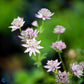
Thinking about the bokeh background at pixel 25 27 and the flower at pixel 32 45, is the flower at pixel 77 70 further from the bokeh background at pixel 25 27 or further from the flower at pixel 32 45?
the bokeh background at pixel 25 27

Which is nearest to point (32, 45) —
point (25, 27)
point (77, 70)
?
point (77, 70)

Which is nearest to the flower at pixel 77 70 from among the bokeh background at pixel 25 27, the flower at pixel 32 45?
the flower at pixel 32 45

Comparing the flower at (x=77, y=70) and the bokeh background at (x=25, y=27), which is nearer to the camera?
the flower at (x=77, y=70)

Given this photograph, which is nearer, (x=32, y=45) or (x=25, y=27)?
(x=32, y=45)

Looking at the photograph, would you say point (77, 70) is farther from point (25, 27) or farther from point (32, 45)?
point (25, 27)

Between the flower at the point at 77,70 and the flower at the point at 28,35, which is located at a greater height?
the flower at the point at 28,35

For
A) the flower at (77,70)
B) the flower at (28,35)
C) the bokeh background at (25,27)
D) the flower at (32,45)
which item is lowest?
the flower at (77,70)

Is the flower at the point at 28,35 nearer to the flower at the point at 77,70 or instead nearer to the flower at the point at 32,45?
the flower at the point at 32,45

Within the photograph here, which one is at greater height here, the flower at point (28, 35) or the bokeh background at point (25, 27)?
the bokeh background at point (25, 27)

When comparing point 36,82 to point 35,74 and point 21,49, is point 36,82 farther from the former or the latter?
point 21,49
